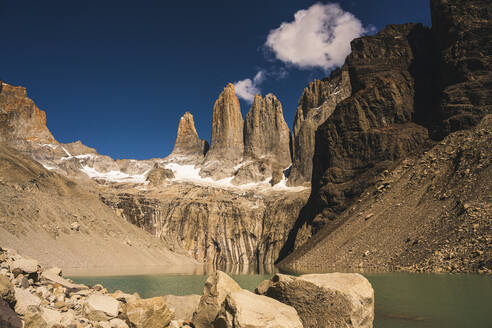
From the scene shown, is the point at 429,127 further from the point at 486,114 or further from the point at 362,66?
the point at 362,66

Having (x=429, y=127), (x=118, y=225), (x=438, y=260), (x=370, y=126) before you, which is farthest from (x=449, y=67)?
(x=118, y=225)

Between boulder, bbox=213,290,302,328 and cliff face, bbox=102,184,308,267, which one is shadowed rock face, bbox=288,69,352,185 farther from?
boulder, bbox=213,290,302,328

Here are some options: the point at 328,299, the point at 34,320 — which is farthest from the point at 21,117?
the point at 328,299

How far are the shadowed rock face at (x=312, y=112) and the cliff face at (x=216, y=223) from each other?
77.1 feet

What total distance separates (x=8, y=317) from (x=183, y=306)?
25.3 ft

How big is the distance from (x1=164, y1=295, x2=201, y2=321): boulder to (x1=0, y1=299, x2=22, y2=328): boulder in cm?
653

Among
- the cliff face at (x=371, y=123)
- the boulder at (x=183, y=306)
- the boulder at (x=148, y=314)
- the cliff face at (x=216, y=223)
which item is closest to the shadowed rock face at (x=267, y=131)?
the cliff face at (x=216, y=223)

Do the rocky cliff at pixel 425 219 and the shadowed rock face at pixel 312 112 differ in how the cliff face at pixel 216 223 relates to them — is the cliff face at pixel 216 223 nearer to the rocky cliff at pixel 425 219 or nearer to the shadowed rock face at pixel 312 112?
the shadowed rock face at pixel 312 112

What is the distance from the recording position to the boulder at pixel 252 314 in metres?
8.29

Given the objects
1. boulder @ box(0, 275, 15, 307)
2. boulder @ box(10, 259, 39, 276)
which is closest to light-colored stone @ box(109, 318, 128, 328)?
boulder @ box(0, 275, 15, 307)

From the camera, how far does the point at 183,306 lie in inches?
537

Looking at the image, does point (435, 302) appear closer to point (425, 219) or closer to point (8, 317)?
point (8, 317)

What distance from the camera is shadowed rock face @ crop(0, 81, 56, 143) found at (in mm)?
178500

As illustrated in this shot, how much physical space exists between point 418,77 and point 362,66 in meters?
10.5
